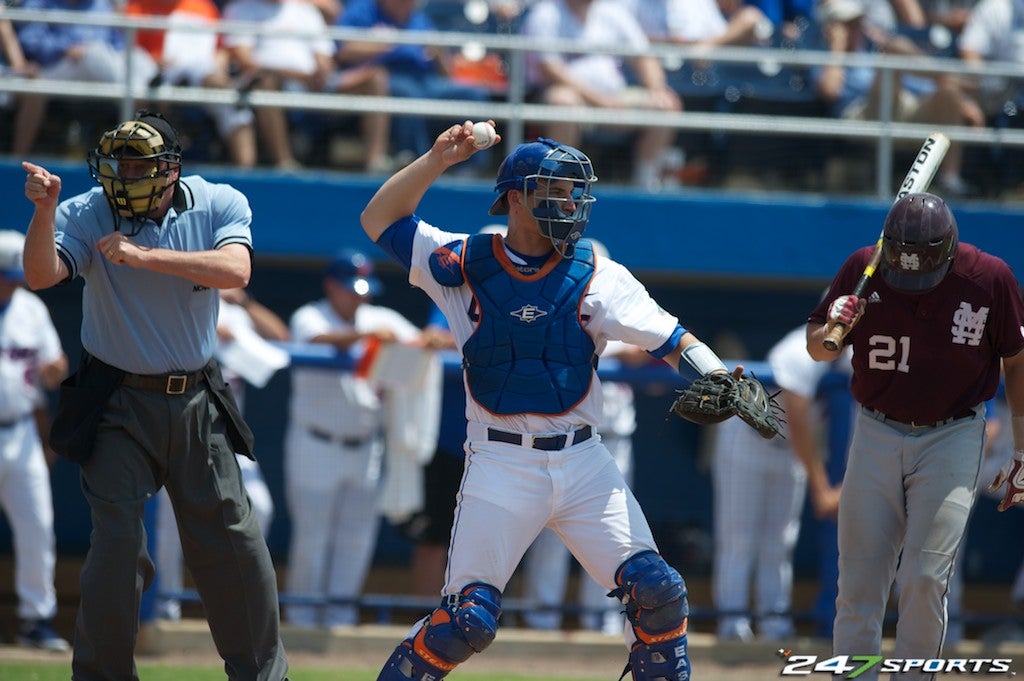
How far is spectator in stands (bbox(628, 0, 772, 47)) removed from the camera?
31.4ft

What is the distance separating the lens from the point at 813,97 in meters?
9.50

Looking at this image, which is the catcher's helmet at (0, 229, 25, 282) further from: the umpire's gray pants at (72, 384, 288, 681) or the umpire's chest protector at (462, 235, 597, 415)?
the umpire's chest protector at (462, 235, 597, 415)

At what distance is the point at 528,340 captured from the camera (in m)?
Answer: 4.48

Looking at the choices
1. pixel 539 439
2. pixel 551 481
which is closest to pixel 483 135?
pixel 539 439

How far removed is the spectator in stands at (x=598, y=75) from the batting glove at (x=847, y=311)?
14.0ft

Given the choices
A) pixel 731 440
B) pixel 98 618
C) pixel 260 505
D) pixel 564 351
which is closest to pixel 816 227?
pixel 731 440

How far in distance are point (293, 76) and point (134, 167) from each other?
4365mm

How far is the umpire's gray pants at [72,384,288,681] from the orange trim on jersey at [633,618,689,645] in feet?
4.29

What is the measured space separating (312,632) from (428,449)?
1.14 m

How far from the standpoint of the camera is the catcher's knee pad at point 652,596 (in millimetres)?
4301

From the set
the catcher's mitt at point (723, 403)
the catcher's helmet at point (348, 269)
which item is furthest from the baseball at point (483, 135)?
the catcher's helmet at point (348, 269)

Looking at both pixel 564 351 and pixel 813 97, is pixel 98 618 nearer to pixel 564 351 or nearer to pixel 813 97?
pixel 564 351

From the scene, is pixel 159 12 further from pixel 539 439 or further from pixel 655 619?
pixel 655 619

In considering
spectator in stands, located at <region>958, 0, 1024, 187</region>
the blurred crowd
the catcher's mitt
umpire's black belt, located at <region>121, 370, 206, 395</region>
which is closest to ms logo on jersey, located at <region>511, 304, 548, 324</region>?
the catcher's mitt
